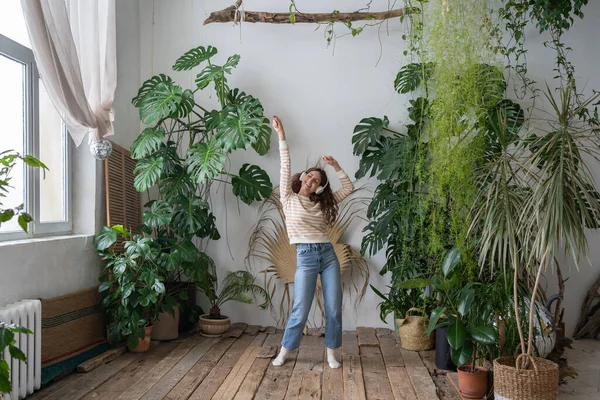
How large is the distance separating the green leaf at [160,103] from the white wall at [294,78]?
28.7 inches

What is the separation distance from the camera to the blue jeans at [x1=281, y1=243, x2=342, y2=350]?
156 inches

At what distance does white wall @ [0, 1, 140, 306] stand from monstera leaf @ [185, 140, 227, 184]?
27.8 inches

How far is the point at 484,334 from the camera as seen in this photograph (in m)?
3.41

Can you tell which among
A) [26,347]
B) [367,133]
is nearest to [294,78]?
[367,133]

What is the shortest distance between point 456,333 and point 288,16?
118 inches

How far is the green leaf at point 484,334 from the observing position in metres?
3.37

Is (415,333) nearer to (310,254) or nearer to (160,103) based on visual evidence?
(310,254)

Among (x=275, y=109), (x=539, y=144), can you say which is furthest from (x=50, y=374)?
(x=539, y=144)

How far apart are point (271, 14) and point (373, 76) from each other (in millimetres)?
1021

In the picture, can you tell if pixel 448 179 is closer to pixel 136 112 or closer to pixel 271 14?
pixel 271 14

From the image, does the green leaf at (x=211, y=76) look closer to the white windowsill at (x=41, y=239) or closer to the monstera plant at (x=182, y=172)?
the monstera plant at (x=182, y=172)

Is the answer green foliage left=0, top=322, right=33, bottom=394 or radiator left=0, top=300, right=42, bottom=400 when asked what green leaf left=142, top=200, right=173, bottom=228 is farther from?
green foliage left=0, top=322, right=33, bottom=394

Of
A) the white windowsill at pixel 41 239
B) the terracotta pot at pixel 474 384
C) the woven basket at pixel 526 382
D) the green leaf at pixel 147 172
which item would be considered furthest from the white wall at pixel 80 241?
the woven basket at pixel 526 382

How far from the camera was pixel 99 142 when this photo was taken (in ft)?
13.4
